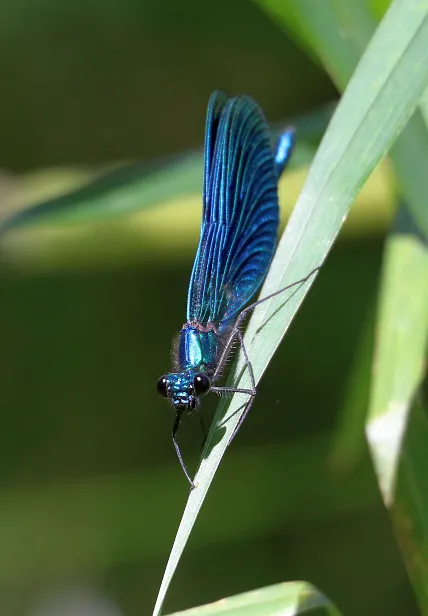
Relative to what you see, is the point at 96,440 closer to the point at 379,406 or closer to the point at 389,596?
the point at 389,596

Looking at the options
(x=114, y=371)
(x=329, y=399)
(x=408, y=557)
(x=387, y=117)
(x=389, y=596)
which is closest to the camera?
(x=387, y=117)

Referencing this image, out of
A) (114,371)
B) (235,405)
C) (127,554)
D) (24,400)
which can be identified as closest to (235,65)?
(114,371)

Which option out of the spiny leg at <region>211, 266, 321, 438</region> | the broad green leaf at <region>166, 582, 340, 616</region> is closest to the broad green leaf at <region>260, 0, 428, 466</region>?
the spiny leg at <region>211, 266, 321, 438</region>

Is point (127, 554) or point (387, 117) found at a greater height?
point (387, 117)

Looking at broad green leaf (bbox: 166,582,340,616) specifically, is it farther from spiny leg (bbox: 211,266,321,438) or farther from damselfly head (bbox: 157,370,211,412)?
damselfly head (bbox: 157,370,211,412)

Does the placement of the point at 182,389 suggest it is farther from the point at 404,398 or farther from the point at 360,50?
the point at 360,50

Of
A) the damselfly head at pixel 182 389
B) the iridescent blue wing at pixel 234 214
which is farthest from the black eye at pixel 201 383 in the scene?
the iridescent blue wing at pixel 234 214
